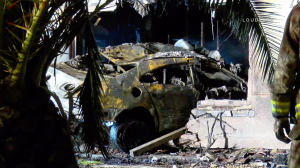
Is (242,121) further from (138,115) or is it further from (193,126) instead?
(138,115)

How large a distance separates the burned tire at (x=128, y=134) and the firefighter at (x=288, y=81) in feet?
15.1

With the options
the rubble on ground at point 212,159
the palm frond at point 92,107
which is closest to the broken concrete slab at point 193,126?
the rubble on ground at point 212,159

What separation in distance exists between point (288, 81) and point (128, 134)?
15.8ft

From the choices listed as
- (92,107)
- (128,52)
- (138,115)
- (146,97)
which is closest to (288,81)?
(92,107)

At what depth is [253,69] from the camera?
6.89 meters

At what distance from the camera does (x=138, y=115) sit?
757 centimetres

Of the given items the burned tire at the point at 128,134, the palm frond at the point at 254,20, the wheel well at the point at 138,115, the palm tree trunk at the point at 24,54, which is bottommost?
the burned tire at the point at 128,134

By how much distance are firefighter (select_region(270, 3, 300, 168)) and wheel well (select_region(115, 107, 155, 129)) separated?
15.4 feet

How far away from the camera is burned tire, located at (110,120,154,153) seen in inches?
281

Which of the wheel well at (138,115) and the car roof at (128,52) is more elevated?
the car roof at (128,52)

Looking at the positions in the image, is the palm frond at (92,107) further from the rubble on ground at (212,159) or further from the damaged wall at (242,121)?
the damaged wall at (242,121)

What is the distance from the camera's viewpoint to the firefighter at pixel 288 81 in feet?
8.80

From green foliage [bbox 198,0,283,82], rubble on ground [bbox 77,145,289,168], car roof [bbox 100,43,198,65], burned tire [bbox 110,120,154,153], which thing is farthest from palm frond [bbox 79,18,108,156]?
car roof [bbox 100,43,198,65]

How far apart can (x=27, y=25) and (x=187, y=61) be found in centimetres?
519
